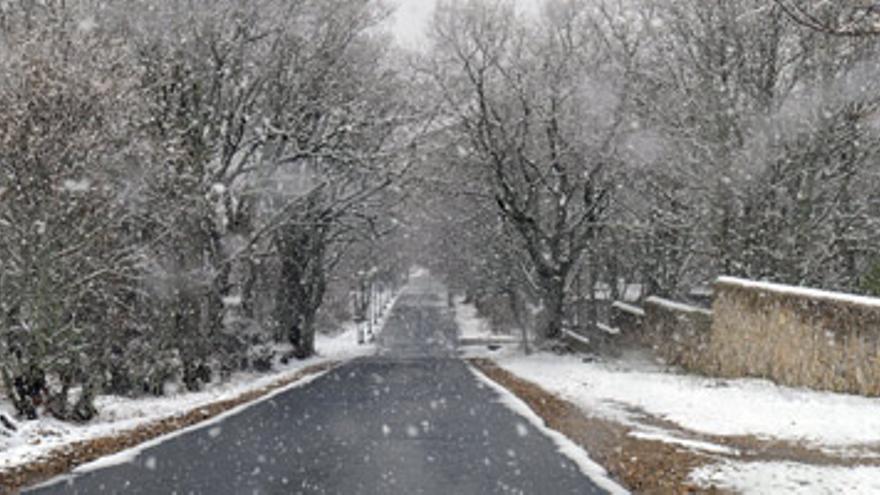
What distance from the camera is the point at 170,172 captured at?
21453 mm

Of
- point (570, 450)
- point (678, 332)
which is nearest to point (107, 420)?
point (570, 450)

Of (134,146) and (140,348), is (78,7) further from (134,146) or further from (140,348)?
(140,348)

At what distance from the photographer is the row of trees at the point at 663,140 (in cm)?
2367

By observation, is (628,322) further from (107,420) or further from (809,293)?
(107,420)

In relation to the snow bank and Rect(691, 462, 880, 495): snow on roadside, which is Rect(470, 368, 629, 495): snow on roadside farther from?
the snow bank

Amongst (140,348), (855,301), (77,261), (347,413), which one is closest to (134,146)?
(77,261)

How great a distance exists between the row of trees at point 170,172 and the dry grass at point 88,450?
5.86 ft

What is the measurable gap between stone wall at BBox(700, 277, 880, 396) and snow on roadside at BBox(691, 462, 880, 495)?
5.93 metres

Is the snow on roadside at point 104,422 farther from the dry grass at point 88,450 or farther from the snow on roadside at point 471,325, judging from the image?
the snow on roadside at point 471,325

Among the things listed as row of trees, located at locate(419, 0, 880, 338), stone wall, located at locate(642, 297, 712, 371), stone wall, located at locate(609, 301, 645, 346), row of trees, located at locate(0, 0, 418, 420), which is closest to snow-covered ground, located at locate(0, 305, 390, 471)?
row of trees, located at locate(0, 0, 418, 420)

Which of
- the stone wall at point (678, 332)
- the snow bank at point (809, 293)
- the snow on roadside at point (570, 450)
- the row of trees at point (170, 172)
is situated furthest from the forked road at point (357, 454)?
the stone wall at point (678, 332)

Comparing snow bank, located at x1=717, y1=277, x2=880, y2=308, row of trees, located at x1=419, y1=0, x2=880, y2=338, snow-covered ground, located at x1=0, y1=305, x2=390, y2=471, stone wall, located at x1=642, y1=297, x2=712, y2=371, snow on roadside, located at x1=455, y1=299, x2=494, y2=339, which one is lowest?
snow on roadside, located at x1=455, y1=299, x2=494, y2=339

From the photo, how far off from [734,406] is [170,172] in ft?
41.6

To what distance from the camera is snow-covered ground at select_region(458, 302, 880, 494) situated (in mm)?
9008
